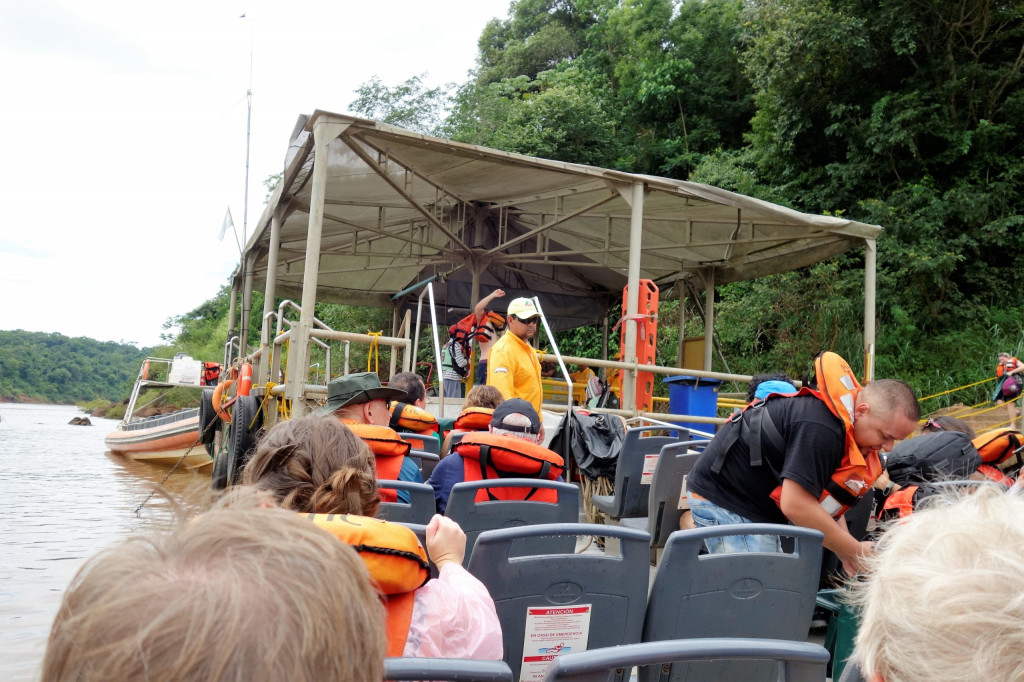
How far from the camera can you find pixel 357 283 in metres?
14.7

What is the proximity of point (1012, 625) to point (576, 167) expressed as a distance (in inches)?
309

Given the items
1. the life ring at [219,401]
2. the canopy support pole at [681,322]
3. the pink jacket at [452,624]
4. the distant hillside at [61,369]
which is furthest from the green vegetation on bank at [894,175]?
the distant hillside at [61,369]

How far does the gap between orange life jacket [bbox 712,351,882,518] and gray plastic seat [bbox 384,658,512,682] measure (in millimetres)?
1926

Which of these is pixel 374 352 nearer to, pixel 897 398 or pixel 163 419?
pixel 897 398

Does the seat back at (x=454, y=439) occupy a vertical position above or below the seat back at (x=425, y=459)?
above

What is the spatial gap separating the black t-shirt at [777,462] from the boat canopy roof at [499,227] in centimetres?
529

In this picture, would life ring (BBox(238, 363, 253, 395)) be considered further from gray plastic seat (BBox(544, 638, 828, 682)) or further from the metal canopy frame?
gray plastic seat (BBox(544, 638, 828, 682))


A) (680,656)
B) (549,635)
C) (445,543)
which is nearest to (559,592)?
(549,635)

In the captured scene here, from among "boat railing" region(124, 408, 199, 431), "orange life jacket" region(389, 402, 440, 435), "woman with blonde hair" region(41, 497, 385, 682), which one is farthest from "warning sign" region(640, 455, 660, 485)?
"boat railing" region(124, 408, 199, 431)

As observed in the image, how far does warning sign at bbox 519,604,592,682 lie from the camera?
209 centimetres

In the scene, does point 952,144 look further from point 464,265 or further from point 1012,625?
point 1012,625

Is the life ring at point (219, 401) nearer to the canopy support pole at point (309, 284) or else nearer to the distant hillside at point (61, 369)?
the canopy support pole at point (309, 284)

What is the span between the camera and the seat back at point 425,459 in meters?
4.24

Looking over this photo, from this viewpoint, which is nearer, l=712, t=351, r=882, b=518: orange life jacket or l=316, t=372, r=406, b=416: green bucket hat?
l=712, t=351, r=882, b=518: orange life jacket
